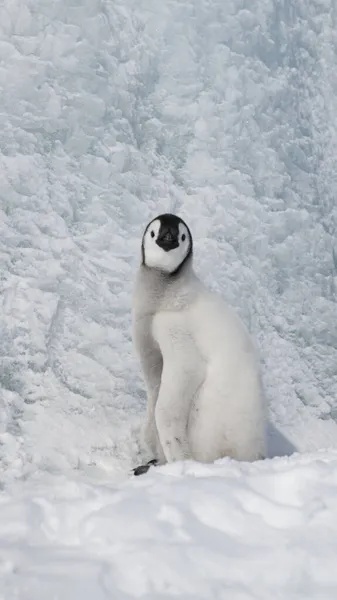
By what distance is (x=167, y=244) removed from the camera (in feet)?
7.06

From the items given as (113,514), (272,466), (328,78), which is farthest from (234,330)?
(328,78)

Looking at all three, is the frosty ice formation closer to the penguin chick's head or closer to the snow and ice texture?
the penguin chick's head

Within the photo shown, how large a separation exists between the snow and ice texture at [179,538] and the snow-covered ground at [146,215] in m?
0.01

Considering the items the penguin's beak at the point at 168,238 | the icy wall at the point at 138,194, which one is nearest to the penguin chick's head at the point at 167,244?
the penguin's beak at the point at 168,238

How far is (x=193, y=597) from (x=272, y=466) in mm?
604

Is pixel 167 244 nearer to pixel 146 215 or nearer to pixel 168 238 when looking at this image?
pixel 168 238

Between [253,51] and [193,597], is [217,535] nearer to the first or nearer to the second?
[193,597]

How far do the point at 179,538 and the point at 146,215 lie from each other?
74.4 inches

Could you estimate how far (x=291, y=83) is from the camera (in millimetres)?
3592

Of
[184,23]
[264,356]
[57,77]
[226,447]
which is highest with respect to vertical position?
[184,23]

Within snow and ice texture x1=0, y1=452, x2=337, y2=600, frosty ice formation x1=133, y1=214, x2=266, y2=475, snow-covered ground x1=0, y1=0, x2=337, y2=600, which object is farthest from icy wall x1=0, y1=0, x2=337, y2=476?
snow and ice texture x1=0, y1=452, x2=337, y2=600

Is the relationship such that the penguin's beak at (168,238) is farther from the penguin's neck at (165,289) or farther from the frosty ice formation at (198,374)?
the penguin's neck at (165,289)

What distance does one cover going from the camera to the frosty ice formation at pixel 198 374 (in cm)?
211

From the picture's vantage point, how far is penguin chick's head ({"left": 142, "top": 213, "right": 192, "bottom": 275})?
7.05 feet
